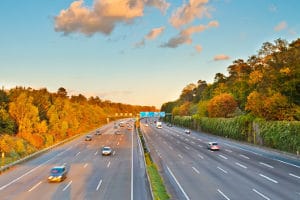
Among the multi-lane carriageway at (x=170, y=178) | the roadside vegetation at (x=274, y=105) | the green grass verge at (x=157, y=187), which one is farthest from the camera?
the roadside vegetation at (x=274, y=105)

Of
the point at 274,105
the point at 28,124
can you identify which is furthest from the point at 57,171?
the point at 28,124

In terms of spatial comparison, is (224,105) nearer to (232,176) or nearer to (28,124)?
(28,124)

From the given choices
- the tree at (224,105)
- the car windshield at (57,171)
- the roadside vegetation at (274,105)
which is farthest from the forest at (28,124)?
the tree at (224,105)

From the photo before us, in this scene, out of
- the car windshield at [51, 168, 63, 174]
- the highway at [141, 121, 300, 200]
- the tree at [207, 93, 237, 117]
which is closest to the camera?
the highway at [141, 121, 300, 200]

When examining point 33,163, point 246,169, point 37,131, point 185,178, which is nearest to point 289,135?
point 246,169

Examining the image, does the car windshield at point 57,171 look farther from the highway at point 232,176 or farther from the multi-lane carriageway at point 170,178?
the highway at point 232,176

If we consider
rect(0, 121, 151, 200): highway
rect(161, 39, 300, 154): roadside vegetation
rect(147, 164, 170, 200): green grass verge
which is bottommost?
rect(0, 121, 151, 200): highway

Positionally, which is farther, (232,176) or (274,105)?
(274,105)

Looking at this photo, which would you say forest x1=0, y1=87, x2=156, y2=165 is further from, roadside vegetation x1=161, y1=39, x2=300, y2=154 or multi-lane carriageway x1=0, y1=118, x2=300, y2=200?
roadside vegetation x1=161, y1=39, x2=300, y2=154

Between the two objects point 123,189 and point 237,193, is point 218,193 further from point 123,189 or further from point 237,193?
point 123,189

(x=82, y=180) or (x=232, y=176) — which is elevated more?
(x=232, y=176)

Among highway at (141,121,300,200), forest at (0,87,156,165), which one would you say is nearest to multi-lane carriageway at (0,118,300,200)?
highway at (141,121,300,200)

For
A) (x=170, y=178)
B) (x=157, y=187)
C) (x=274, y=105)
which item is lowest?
(x=170, y=178)

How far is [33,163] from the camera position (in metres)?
42.9
